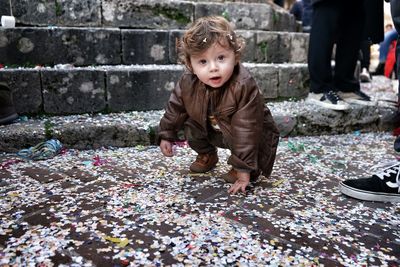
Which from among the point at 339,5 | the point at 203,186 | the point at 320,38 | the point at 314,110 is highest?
the point at 339,5

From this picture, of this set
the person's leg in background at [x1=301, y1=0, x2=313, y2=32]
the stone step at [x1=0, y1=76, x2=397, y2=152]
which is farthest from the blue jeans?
the stone step at [x1=0, y1=76, x2=397, y2=152]

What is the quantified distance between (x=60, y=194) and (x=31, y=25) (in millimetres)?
2135

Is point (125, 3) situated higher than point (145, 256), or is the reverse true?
point (125, 3)

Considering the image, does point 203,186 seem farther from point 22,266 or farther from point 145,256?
point 22,266

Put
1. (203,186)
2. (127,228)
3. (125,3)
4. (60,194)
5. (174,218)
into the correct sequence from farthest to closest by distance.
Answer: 1. (125,3)
2. (203,186)
3. (60,194)
4. (174,218)
5. (127,228)

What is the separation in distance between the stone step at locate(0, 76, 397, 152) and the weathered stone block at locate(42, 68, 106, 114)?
0.08 meters

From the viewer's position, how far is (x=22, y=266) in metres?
1.33

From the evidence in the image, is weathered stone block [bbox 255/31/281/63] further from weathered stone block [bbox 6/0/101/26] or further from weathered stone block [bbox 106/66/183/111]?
weathered stone block [bbox 6/0/101/26]

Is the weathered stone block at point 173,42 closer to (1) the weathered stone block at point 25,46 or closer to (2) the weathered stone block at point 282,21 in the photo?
(1) the weathered stone block at point 25,46

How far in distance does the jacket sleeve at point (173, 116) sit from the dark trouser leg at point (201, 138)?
7 centimetres

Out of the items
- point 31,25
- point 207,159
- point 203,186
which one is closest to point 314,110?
point 207,159

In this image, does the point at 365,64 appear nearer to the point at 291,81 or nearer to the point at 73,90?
the point at 291,81

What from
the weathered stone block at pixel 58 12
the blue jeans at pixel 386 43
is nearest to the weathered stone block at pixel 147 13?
the weathered stone block at pixel 58 12

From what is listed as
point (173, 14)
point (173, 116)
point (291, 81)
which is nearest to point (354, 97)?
point (291, 81)
